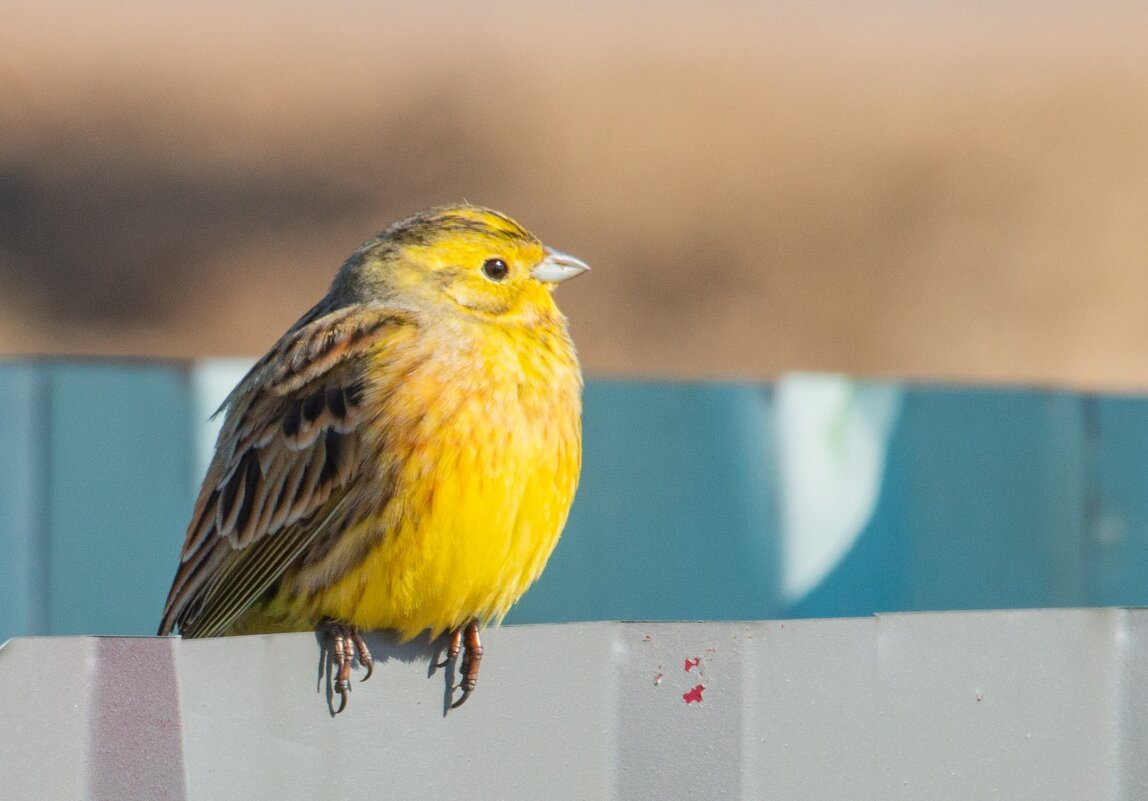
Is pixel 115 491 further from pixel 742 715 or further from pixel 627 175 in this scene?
pixel 627 175

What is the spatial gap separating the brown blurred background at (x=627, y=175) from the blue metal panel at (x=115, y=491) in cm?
491

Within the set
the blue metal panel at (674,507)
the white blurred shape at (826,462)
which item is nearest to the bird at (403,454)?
the blue metal panel at (674,507)

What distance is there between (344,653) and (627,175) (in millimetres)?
10135

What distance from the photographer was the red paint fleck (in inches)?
91.1

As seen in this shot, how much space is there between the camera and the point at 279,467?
3730mm

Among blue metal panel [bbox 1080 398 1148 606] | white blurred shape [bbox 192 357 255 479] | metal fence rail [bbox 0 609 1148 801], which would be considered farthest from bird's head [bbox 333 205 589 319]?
blue metal panel [bbox 1080 398 1148 606]

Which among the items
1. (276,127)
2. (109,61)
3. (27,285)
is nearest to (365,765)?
(27,285)

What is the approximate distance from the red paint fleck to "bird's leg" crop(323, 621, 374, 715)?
0.45m

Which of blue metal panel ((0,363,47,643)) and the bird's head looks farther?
blue metal panel ((0,363,47,643))

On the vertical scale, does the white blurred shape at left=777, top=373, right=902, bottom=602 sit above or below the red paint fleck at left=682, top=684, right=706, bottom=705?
above

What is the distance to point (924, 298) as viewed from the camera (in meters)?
11.2

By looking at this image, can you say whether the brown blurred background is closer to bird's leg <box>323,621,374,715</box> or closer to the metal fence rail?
bird's leg <box>323,621,374,715</box>

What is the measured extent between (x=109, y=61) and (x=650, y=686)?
1211 cm

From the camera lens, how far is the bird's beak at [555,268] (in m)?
3.92
